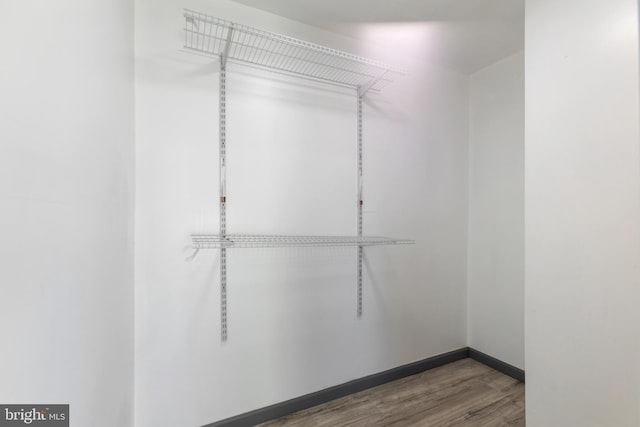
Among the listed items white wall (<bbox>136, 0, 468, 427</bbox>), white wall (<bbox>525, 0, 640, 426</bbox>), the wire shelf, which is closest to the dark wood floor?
white wall (<bbox>136, 0, 468, 427</bbox>)

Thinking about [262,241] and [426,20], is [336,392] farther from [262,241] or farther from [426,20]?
[426,20]

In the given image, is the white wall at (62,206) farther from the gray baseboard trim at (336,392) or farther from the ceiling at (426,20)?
the ceiling at (426,20)

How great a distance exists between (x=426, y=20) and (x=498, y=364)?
2699 millimetres

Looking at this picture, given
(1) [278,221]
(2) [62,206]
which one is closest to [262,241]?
(1) [278,221]

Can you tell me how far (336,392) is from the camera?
195cm

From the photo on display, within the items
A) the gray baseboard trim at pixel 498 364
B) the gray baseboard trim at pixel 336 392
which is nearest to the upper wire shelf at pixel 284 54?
the gray baseboard trim at pixel 336 392

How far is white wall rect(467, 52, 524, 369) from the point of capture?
7.25 feet

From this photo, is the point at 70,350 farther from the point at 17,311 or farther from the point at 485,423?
the point at 485,423

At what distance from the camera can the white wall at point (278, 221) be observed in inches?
58.6

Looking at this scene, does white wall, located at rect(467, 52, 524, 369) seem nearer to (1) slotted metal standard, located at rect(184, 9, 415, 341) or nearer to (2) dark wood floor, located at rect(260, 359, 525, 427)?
(2) dark wood floor, located at rect(260, 359, 525, 427)

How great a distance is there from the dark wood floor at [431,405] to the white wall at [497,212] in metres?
0.34

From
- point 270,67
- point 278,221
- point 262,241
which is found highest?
point 270,67

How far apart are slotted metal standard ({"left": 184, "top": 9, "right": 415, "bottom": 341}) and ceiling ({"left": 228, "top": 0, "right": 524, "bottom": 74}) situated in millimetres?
228

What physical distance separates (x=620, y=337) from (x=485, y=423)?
43.4 inches
